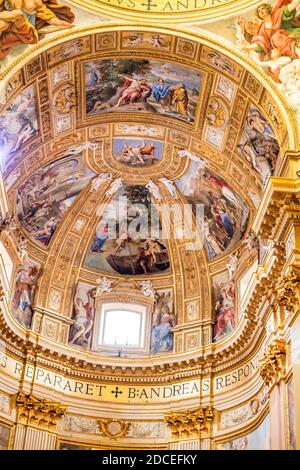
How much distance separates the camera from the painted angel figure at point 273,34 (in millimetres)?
18188

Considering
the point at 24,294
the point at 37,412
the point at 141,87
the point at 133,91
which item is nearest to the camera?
the point at 141,87

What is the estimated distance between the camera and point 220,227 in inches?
945

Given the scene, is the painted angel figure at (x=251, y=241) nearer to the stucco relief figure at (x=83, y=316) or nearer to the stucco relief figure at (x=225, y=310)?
the stucco relief figure at (x=225, y=310)

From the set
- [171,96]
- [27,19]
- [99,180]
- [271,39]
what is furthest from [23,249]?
[271,39]

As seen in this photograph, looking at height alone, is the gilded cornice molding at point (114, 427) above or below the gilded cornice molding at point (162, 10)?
below

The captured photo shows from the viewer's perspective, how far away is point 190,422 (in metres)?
22.0

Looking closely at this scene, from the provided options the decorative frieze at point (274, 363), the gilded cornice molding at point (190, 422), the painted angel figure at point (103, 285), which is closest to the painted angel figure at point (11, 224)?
the painted angel figure at point (103, 285)

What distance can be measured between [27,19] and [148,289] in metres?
10.6

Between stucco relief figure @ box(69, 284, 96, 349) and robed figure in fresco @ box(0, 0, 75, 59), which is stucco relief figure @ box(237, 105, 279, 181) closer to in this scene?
robed figure in fresco @ box(0, 0, 75, 59)

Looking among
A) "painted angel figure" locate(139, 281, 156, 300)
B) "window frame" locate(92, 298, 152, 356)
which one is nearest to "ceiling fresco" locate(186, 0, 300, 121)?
"painted angel figure" locate(139, 281, 156, 300)

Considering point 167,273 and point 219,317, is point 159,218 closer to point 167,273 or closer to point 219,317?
point 167,273

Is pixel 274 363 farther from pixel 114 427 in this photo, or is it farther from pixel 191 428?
pixel 114 427

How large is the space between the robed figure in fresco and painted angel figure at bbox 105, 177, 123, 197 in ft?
22.8

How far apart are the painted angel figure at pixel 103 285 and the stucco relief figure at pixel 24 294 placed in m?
2.23
